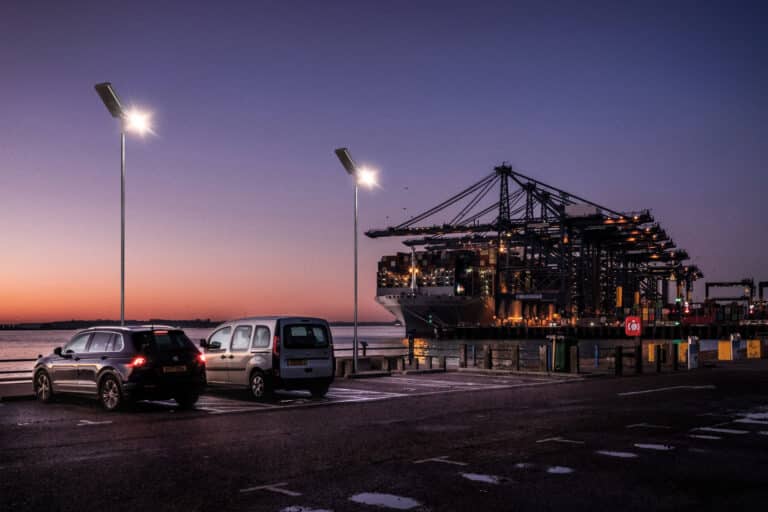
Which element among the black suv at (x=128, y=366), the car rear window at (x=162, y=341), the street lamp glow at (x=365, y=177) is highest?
the street lamp glow at (x=365, y=177)

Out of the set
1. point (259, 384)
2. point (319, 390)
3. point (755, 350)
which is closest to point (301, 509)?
point (259, 384)

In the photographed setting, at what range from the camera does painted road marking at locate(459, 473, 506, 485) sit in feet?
26.1

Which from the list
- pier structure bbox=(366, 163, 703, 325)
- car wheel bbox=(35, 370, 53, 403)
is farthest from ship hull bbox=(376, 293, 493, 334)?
car wheel bbox=(35, 370, 53, 403)

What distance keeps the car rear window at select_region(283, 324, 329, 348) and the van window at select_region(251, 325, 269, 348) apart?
1.31 ft

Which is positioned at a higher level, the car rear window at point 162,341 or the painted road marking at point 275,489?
the car rear window at point 162,341

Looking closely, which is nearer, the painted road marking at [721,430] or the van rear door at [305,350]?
the painted road marking at [721,430]

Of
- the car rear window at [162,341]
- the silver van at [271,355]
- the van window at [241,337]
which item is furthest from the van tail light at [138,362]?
the van window at [241,337]

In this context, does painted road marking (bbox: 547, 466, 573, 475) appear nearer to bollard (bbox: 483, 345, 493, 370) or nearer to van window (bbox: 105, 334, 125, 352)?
van window (bbox: 105, 334, 125, 352)

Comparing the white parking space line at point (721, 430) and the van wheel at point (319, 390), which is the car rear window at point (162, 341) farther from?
the white parking space line at point (721, 430)

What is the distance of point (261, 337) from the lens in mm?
16844

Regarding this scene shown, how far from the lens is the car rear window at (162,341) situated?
14594 millimetres

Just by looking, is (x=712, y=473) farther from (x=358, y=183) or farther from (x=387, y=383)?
(x=358, y=183)

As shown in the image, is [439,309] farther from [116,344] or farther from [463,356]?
[116,344]

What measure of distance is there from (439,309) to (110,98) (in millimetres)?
102091
